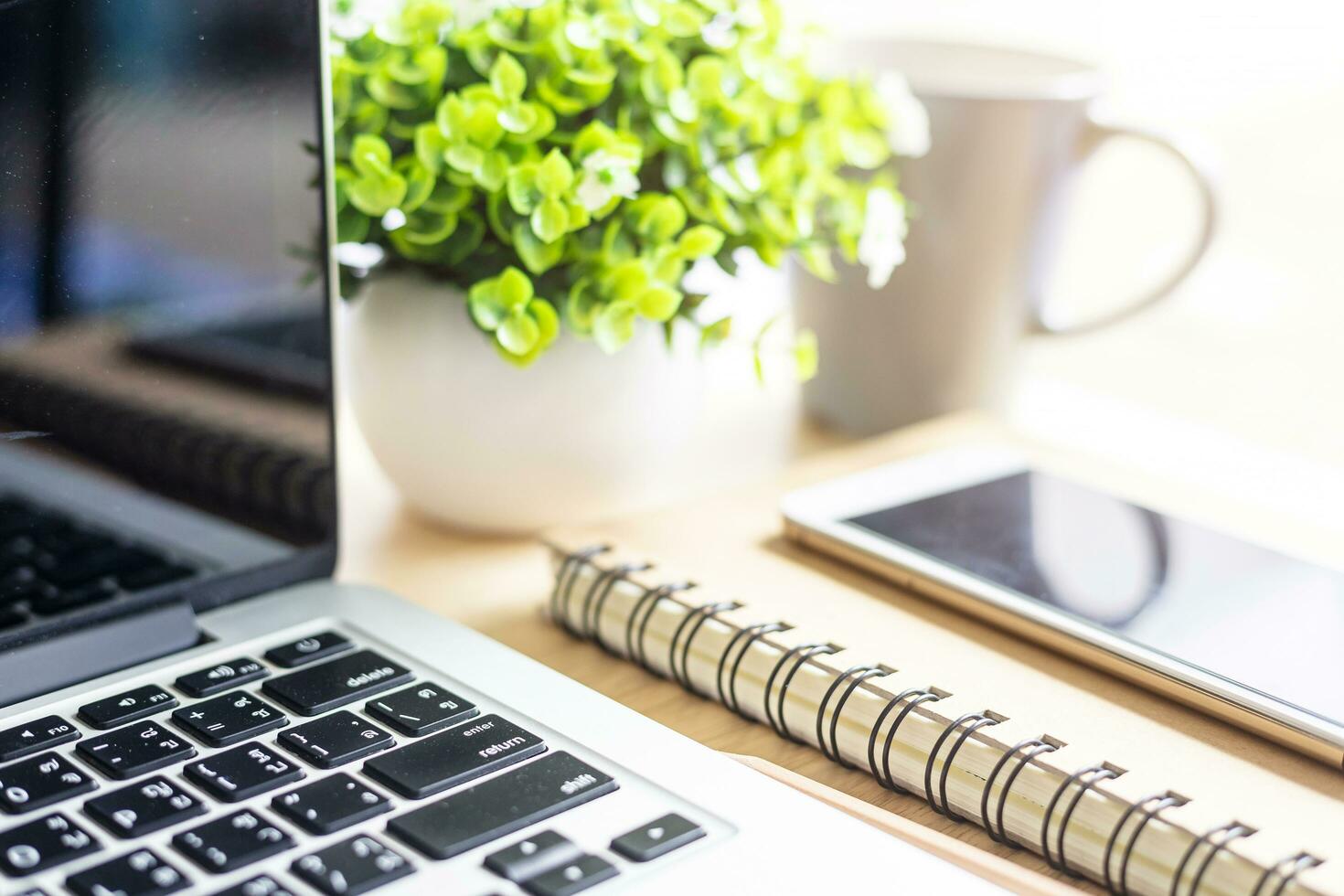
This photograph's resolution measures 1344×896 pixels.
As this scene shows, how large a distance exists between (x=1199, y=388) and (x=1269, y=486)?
18 cm

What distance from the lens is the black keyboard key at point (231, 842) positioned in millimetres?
333

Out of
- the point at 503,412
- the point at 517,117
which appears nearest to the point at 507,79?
the point at 517,117

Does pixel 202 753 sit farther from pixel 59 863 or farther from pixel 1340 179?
pixel 1340 179

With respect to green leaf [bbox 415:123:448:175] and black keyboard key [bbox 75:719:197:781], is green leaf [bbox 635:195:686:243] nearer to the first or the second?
green leaf [bbox 415:123:448:175]

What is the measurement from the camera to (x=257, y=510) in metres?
0.50

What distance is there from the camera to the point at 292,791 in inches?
14.4

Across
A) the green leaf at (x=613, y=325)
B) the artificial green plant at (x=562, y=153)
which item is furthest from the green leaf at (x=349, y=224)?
the green leaf at (x=613, y=325)

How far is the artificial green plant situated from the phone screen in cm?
10

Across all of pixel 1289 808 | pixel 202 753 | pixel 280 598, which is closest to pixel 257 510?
pixel 280 598

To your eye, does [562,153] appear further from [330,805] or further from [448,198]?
[330,805]

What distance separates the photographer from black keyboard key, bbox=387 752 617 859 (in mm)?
347

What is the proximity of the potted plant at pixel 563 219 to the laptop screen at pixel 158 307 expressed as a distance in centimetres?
6

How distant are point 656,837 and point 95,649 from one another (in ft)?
0.68

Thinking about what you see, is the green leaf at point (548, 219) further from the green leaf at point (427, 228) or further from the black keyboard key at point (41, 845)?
the black keyboard key at point (41, 845)
